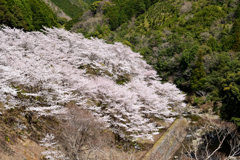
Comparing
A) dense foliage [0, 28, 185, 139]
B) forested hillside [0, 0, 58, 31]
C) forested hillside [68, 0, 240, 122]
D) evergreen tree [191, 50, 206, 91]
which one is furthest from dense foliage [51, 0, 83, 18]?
evergreen tree [191, 50, 206, 91]

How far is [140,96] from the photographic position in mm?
13148

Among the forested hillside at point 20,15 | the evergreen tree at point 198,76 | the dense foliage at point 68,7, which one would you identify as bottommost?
the evergreen tree at point 198,76

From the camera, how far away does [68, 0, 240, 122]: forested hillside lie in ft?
69.2

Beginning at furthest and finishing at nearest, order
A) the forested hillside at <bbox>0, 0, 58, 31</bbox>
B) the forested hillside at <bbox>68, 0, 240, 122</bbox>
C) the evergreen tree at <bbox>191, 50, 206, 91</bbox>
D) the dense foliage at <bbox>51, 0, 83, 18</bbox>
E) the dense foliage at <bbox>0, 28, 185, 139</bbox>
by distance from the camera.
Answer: the dense foliage at <bbox>51, 0, 83, 18</bbox> → the evergreen tree at <bbox>191, 50, 206, 91</bbox> → the forested hillside at <bbox>68, 0, 240, 122</bbox> → the forested hillside at <bbox>0, 0, 58, 31</bbox> → the dense foliage at <bbox>0, 28, 185, 139</bbox>

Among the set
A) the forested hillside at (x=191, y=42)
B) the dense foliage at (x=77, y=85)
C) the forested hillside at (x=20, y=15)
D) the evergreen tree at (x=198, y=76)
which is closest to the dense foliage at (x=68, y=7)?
the forested hillside at (x=191, y=42)

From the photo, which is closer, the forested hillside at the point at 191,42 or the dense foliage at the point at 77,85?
the dense foliage at the point at 77,85

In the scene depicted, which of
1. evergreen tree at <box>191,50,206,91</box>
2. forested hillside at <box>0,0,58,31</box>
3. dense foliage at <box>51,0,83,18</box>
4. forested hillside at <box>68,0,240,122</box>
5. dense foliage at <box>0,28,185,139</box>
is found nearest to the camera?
dense foliage at <box>0,28,185,139</box>

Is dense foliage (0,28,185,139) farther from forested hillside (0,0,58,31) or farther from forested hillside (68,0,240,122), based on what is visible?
forested hillside (68,0,240,122)

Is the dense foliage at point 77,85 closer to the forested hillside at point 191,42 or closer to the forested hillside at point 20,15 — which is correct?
the forested hillside at point 20,15

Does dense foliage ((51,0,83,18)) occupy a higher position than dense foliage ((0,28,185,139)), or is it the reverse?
dense foliage ((51,0,83,18))

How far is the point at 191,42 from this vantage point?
33.8 m

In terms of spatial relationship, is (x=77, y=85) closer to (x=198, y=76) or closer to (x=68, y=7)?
(x=198, y=76)

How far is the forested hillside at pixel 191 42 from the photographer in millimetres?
21094

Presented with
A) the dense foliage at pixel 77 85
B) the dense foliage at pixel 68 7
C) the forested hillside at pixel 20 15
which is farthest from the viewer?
the dense foliage at pixel 68 7
